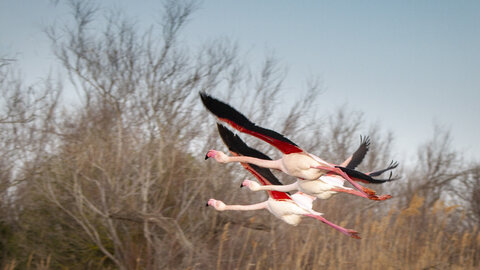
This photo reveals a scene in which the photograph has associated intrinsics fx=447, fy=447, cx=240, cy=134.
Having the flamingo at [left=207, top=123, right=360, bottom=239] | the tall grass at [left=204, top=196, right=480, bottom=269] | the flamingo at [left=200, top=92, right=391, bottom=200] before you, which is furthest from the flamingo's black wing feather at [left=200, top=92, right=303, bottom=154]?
the tall grass at [left=204, top=196, right=480, bottom=269]

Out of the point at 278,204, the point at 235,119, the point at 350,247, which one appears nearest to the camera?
the point at 235,119

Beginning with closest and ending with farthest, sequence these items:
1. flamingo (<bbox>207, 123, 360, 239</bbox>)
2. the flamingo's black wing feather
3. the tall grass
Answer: the flamingo's black wing feather < flamingo (<bbox>207, 123, 360, 239</bbox>) < the tall grass

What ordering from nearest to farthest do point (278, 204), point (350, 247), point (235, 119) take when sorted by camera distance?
point (235, 119) < point (278, 204) < point (350, 247)

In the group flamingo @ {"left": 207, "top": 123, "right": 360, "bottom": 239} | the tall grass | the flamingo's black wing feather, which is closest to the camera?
the flamingo's black wing feather

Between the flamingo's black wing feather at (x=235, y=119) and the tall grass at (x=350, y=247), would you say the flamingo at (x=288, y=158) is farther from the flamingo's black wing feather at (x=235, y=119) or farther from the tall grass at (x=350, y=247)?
the tall grass at (x=350, y=247)

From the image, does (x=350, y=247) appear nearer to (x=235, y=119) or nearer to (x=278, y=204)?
(x=278, y=204)

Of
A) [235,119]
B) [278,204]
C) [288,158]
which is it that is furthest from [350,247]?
[235,119]

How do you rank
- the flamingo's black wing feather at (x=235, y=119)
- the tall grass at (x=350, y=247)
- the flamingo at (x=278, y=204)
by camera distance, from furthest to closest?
the tall grass at (x=350, y=247) < the flamingo at (x=278, y=204) < the flamingo's black wing feather at (x=235, y=119)

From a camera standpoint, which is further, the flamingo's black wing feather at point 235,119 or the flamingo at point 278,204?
the flamingo at point 278,204

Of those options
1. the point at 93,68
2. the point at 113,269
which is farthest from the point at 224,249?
the point at 93,68

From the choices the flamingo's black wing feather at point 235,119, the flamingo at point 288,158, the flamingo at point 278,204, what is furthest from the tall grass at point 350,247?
the flamingo's black wing feather at point 235,119

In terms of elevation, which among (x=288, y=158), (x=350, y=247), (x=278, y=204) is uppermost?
(x=350, y=247)

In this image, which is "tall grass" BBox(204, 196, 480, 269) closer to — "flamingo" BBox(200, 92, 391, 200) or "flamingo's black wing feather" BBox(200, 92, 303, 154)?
"flamingo" BBox(200, 92, 391, 200)

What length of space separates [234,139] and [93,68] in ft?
20.8
